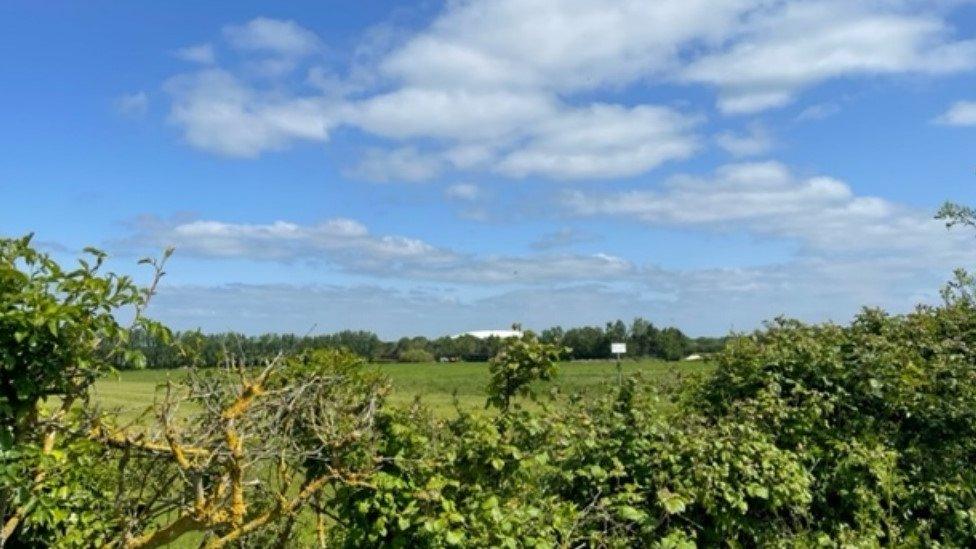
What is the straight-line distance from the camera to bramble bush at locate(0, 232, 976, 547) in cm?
371

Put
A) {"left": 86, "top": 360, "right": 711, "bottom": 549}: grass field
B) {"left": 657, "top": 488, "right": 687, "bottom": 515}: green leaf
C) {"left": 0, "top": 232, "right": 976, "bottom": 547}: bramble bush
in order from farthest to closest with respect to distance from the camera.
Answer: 1. {"left": 657, "top": 488, "right": 687, "bottom": 515}: green leaf
2. {"left": 86, "top": 360, "right": 711, "bottom": 549}: grass field
3. {"left": 0, "top": 232, "right": 976, "bottom": 547}: bramble bush

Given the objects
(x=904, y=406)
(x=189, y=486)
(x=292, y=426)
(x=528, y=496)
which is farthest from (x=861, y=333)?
(x=189, y=486)

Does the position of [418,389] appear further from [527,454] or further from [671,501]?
[671,501]

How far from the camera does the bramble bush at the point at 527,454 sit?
12.2 feet

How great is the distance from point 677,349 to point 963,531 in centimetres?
1158

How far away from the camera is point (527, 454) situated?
472cm

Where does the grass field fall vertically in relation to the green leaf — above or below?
above

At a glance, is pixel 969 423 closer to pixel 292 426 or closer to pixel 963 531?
pixel 963 531

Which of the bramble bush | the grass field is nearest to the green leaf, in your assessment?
the bramble bush

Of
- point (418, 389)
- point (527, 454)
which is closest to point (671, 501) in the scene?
point (527, 454)

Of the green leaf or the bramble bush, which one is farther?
the green leaf

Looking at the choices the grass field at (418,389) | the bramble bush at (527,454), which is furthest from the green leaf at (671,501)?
the grass field at (418,389)

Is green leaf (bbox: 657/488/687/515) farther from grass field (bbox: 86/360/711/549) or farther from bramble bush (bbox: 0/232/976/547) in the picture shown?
grass field (bbox: 86/360/711/549)

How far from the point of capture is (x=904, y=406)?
6.74 meters
